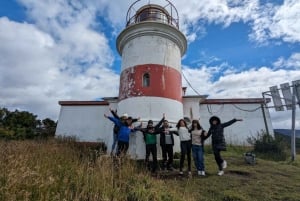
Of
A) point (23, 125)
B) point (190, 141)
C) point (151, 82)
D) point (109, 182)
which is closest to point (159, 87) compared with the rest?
point (151, 82)

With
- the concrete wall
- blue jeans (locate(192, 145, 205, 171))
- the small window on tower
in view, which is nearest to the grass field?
blue jeans (locate(192, 145, 205, 171))

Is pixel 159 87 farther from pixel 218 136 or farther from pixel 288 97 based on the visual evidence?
pixel 288 97

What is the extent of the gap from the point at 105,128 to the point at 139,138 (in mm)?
5734

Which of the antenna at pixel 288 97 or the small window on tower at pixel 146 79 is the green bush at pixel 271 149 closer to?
the antenna at pixel 288 97

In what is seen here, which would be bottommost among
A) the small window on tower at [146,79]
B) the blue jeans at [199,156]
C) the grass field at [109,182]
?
the grass field at [109,182]

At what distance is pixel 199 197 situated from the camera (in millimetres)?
4430

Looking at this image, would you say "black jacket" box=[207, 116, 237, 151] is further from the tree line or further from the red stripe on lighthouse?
the tree line

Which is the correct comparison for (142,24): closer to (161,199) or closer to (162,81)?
(162,81)

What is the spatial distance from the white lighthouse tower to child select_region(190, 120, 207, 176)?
A: 2.78 metres

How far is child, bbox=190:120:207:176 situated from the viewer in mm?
6286

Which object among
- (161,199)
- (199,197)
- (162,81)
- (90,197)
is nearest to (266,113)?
(162,81)

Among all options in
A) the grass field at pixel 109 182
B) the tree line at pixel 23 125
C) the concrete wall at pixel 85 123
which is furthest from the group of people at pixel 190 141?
the tree line at pixel 23 125

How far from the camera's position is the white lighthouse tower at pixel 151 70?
948 cm

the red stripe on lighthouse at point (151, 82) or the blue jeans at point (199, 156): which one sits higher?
the red stripe on lighthouse at point (151, 82)
